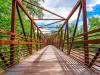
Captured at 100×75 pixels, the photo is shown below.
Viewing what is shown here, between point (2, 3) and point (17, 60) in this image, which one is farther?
point (2, 3)

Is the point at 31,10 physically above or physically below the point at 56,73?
above

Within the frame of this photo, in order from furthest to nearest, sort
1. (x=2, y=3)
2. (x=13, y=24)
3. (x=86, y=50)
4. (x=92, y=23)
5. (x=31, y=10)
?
(x=92, y=23) → (x=31, y=10) → (x=2, y=3) → (x=13, y=24) → (x=86, y=50)

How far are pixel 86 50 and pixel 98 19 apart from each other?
83.7m

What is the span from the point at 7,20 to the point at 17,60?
6.99m

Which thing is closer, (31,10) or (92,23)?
(31,10)

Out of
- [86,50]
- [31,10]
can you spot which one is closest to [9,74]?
[86,50]

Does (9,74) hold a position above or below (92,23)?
below

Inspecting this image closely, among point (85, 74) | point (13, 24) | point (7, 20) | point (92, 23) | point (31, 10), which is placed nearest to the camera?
point (85, 74)

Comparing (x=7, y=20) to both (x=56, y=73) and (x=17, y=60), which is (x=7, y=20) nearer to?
(x=17, y=60)

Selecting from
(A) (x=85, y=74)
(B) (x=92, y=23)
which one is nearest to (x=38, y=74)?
(A) (x=85, y=74)

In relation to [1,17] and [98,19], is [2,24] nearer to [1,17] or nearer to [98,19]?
[1,17]

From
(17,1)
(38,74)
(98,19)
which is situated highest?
(98,19)

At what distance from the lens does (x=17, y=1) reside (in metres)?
7.83

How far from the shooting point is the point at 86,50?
21.8ft
